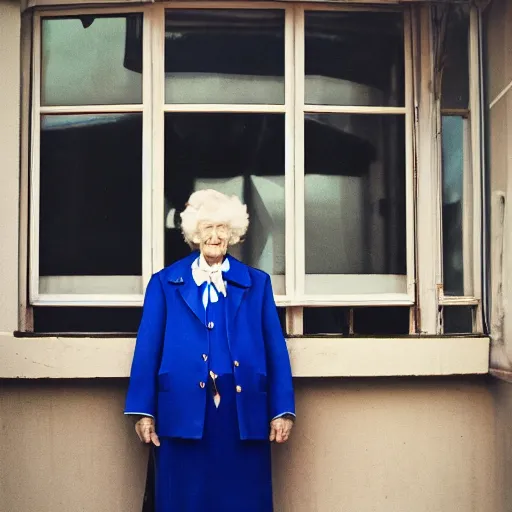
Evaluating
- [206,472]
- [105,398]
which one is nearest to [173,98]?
[105,398]

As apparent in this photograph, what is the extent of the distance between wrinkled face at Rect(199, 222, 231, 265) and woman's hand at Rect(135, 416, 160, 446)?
822 mm

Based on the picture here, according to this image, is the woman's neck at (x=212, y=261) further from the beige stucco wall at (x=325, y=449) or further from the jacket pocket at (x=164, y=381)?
the beige stucco wall at (x=325, y=449)

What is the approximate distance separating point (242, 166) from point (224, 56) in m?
0.61

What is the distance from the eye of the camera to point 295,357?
420 centimetres

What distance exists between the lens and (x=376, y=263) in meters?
4.48

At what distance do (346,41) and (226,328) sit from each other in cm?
177

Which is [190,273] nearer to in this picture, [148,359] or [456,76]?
[148,359]

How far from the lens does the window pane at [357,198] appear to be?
4473 mm

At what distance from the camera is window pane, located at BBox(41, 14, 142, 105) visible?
4461 millimetres

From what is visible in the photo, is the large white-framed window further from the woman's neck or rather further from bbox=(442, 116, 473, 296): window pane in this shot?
the woman's neck

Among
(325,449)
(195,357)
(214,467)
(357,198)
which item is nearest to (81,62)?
(357,198)

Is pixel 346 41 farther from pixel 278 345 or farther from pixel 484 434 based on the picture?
pixel 484 434

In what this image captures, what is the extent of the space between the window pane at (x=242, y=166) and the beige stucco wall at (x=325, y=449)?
2.51 feet

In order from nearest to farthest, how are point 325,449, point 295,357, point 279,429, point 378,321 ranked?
point 279,429
point 295,357
point 325,449
point 378,321
